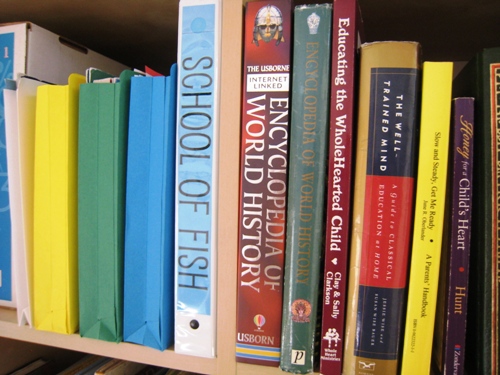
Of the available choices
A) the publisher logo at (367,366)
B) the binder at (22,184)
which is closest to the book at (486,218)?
the publisher logo at (367,366)

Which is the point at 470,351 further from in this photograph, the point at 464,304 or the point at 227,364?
the point at 227,364

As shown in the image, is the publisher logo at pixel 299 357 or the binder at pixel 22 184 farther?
the binder at pixel 22 184

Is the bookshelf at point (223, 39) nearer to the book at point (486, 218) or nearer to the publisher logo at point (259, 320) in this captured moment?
the publisher logo at point (259, 320)

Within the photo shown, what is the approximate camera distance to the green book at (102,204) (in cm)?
50

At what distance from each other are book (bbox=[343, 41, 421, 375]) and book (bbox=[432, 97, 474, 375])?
0.05 metres

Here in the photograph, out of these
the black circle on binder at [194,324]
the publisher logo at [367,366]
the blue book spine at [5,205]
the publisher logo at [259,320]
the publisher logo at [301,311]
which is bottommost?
the publisher logo at [367,366]

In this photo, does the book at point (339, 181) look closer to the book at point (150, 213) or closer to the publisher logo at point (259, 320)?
the publisher logo at point (259, 320)

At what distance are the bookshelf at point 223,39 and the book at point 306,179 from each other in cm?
7

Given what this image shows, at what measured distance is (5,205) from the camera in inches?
23.0

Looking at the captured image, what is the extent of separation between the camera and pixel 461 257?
16.1 inches

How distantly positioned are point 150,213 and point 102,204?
8 cm

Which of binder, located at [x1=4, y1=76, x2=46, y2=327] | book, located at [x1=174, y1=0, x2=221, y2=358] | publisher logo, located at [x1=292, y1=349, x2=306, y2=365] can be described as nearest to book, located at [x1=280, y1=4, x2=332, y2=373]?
publisher logo, located at [x1=292, y1=349, x2=306, y2=365]

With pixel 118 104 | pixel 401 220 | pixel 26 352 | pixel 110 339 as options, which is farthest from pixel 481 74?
pixel 26 352

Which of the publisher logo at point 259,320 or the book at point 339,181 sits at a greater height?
the book at point 339,181
